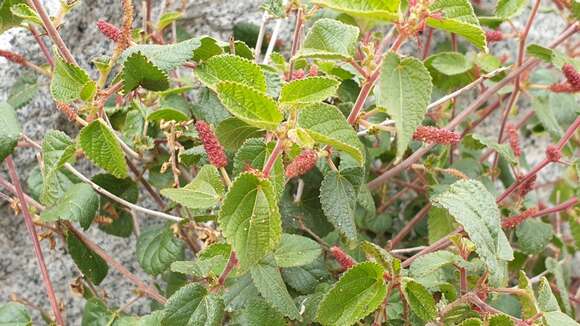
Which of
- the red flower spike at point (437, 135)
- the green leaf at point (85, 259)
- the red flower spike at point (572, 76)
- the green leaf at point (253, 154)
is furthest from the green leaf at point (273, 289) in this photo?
the red flower spike at point (572, 76)

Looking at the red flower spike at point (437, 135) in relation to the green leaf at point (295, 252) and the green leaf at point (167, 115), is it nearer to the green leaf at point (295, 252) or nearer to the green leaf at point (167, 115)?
the green leaf at point (295, 252)

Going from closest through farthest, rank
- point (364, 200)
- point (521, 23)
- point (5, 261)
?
point (364, 200)
point (5, 261)
point (521, 23)

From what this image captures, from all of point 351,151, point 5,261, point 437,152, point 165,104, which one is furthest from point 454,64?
point 5,261

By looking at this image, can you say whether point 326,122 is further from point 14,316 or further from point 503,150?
point 14,316

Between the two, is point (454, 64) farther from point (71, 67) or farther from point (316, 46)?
point (71, 67)

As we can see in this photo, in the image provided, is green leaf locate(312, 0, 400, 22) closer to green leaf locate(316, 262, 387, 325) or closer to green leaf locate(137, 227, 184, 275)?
green leaf locate(316, 262, 387, 325)

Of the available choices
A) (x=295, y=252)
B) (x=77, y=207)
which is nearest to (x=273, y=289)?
(x=295, y=252)

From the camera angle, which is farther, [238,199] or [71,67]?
[71,67]

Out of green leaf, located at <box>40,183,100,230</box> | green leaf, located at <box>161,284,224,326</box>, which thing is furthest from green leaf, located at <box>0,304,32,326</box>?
green leaf, located at <box>161,284,224,326</box>
